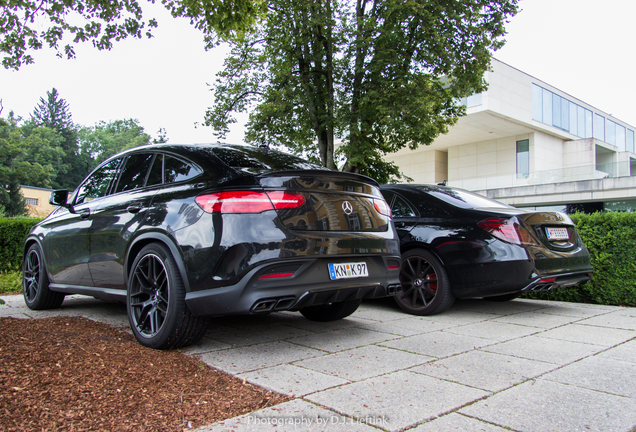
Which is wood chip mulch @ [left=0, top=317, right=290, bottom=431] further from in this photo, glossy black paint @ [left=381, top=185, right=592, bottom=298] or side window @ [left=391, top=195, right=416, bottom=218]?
side window @ [left=391, top=195, right=416, bottom=218]

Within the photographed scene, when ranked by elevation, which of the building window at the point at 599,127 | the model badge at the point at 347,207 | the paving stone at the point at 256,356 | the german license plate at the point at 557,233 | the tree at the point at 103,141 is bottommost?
the paving stone at the point at 256,356

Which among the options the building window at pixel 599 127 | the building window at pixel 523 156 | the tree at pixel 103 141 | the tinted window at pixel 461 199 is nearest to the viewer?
the tinted window at pixel 461 199

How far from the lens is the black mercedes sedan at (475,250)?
4793 millimetres

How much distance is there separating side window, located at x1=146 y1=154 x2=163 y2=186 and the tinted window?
313 cm

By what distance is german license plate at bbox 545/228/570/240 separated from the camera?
5.02 meters

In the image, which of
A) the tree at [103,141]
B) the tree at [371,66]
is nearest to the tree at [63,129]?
the tree at [103,141]

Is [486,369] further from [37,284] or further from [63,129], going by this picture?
[63,129]

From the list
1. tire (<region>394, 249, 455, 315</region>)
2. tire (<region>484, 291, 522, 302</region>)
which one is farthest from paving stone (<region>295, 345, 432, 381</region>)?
tire (<region>484, 291, 522, 302</region>)

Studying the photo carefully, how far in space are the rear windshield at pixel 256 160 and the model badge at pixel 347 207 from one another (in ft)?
1.14

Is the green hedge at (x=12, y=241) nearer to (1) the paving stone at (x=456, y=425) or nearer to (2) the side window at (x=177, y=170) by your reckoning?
(2) the side window at (x=177, y=170)

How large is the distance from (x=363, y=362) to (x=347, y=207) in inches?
45.1

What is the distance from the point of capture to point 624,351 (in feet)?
12.0

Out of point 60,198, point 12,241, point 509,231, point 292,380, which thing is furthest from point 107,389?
point 12,241

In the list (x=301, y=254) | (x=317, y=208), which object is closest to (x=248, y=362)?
(x=301, y=254)
